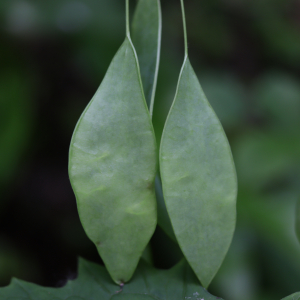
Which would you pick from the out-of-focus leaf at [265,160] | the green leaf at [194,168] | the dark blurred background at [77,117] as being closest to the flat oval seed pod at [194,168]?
the green leaf at [194,168]

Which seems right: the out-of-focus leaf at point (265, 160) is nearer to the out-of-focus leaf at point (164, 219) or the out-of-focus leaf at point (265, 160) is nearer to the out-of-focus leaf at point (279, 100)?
the out-of-focus leaf at point (279, 100)

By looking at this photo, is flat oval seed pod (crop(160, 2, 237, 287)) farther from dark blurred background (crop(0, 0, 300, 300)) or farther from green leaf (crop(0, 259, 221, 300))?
dark blurred background (crop(0, 0, 300, 300))

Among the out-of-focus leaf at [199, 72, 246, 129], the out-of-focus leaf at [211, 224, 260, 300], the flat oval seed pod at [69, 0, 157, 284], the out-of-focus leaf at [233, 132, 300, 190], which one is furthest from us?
the out-of-focus leaf at [199, 72, 246, 129]

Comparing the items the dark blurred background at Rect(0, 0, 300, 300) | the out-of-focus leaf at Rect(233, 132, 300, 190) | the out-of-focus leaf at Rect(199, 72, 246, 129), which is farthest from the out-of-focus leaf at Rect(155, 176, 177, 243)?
the out-of-focus leaf at Rect(199, 72, 246, 129)

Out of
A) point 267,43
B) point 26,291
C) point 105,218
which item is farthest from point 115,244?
point 267,43

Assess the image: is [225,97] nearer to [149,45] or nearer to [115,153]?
[149,45]

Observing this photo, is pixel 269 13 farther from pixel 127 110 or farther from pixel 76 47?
pixel 127 110
